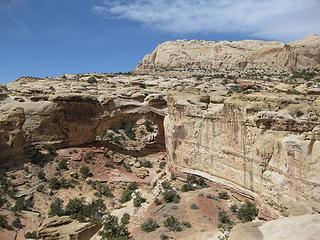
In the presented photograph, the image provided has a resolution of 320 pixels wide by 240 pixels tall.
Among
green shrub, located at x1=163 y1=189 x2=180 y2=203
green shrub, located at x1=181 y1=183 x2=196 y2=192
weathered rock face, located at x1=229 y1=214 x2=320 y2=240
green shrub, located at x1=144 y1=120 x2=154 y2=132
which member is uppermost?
weathered rock face, located at x1=229 y1=214 x2=320 y2=240

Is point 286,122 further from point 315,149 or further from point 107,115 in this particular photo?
point 107,115

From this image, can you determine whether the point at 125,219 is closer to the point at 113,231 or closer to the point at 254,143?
the point at 113,231

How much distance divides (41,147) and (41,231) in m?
14.0

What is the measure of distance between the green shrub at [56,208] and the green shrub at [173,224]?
8779mm

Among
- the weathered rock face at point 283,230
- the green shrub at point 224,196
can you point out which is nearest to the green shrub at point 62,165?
the green shrub at point 224,196

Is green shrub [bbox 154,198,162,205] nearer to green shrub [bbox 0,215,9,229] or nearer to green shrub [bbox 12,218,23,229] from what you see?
green shrub [bbox 12,218,23,229]

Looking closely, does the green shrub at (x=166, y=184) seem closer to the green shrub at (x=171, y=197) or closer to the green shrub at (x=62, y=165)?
the green shrub at (x=171, y=197)

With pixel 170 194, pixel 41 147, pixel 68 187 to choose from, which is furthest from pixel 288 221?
pixel 41 147

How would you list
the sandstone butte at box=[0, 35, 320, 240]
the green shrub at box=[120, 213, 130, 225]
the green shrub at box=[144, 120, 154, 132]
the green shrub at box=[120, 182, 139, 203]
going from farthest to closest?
1. the green shrub at box=[144, 120, 154, 132]
2. the green shrub at box=[120, 182, 139, 203]
3. the green shrub at box=[120, 213, 130, 225]
4. the sandstone butte at box=[0, 35, 320, 240]

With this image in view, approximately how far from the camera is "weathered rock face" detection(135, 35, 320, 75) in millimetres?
59000

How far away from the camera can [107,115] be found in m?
37.7

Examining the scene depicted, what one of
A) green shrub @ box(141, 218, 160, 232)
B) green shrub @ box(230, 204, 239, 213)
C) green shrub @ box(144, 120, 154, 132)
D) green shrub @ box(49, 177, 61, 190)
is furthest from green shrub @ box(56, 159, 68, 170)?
green shrub @ box(230, 204, 239, 213)

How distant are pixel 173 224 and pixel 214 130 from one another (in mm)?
6035

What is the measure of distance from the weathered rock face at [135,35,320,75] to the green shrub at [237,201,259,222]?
40.0m
